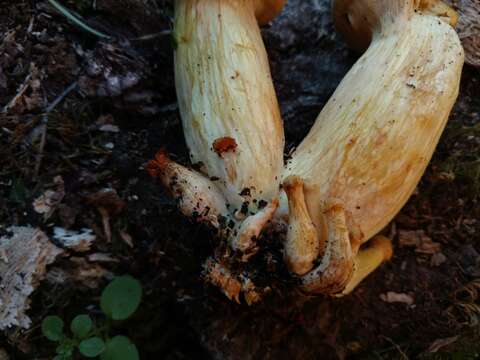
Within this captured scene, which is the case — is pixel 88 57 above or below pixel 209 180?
above

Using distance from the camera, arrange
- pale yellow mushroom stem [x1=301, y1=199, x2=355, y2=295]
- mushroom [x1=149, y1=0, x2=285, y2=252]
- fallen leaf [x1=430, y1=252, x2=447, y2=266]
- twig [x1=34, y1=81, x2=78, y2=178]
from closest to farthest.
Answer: pale yellow mushroom stem [x1=301, y1=199, x2=355, y2=295]
mushroom [x1=149, y1=0, x2=285, y2=252]
twig [x1=34, y1=81, x2=78, y2=178]
fallen leaf [x1=430, y1=252, x2=447, y2=266]

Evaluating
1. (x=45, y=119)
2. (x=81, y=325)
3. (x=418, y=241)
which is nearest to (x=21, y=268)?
(x=81, y=325)

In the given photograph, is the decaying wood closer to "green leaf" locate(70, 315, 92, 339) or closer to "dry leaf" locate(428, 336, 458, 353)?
"green leaf" locate(70, 315, 92, 339)

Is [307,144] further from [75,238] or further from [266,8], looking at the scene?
[75,238]

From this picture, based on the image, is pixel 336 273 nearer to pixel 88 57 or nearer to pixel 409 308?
pixel 409 308

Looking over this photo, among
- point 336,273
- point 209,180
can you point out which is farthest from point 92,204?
point 336,273

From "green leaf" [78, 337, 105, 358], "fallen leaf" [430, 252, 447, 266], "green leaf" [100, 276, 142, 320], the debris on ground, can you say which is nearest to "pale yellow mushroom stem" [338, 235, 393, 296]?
the debris on ground
